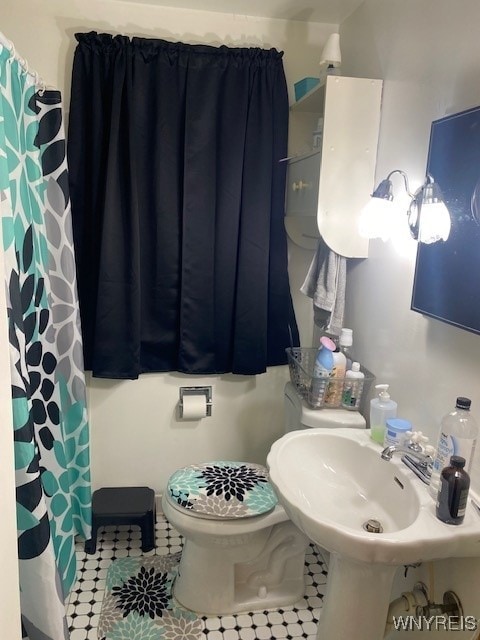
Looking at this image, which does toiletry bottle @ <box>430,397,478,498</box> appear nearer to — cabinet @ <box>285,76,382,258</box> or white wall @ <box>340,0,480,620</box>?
white wall @ <box>340,0,480,620</box>

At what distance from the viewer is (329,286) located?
198 centimetres

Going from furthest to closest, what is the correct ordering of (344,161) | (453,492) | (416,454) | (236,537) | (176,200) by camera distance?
(176,200)
(344,161)
(236,537)
(416,454)
(453,492)

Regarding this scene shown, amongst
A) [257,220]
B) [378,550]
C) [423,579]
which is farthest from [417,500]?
[257,220]

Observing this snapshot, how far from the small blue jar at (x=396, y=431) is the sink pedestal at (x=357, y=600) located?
34cm

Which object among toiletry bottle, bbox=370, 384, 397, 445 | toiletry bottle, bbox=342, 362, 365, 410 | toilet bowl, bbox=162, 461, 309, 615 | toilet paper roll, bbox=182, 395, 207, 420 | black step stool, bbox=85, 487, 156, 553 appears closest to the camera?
toiletry bottle, bbox=370, 384, 397, 445

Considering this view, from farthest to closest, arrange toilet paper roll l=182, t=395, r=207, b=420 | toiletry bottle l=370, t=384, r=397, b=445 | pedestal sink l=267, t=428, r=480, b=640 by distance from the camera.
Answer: toilet paper roll l=182, t=395, r=207, b=420, toiletry bottle l=370, t=384, r=397, b=445, pedestal sink l=267, t=428, r=480, b=640

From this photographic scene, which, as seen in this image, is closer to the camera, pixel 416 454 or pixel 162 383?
pixel 416 454

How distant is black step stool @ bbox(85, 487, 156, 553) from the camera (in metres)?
2.18

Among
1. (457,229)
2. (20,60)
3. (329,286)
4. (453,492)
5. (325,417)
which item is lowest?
(325,417)

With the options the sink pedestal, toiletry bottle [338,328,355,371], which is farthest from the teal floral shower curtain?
toiletry bottle [338,328,355,371]

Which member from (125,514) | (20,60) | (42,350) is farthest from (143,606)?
(20,60)

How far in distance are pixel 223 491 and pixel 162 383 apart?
697mm

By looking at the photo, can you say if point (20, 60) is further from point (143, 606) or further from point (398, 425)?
point (143, 606)

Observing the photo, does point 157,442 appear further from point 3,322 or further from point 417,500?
point 3,322
